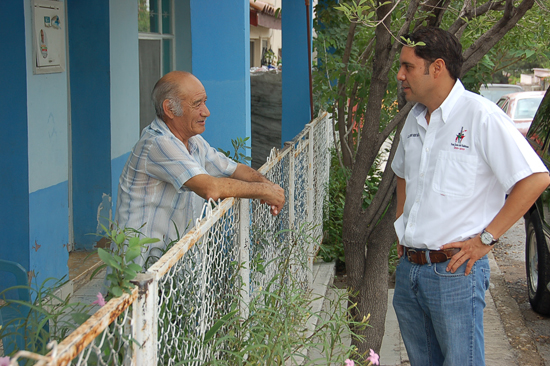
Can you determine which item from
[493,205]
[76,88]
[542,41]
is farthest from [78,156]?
[542,41]

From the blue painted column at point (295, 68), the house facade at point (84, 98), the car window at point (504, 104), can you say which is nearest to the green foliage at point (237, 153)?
the house facade at point (84, 98)

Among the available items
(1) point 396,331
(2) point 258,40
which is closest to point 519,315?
(1) point 396,331

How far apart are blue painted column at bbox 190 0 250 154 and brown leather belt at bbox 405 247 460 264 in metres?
1.34

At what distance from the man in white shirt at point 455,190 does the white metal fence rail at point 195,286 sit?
78cm

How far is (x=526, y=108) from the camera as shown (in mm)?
13547

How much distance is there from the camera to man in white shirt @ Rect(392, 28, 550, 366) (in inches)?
93.5

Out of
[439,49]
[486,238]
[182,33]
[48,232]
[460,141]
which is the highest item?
[182,33]

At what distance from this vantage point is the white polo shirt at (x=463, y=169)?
7.73 ft

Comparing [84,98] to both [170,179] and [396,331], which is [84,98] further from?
[396,331]

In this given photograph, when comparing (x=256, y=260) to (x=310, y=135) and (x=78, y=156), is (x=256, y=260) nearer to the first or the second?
(x=310, y=135)

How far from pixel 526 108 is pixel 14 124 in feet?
40.7

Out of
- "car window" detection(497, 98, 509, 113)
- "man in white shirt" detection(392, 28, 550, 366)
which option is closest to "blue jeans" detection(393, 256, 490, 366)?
"man in white shirt" detection(392, 28, 550, 366)

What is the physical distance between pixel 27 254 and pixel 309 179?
2.28 m

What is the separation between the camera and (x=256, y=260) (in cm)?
282
